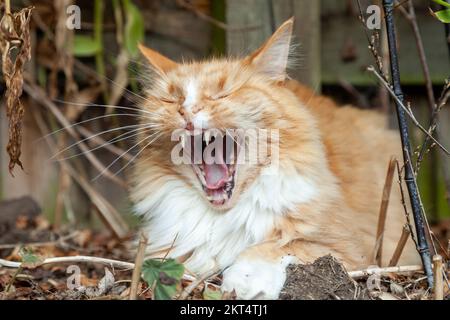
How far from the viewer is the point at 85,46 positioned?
4.70 metres

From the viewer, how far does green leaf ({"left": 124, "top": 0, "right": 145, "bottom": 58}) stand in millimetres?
4531

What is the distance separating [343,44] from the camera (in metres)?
4.76

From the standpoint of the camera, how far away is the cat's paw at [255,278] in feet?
8.44

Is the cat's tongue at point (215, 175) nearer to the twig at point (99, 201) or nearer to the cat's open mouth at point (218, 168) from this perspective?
the cat's open mouth at point (218, 168)

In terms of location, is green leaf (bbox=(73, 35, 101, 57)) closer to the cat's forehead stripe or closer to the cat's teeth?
the cat's forehead stripe

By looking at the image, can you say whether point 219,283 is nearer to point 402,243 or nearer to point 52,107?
point 402,243

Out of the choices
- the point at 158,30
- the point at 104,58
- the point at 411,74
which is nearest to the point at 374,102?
A: the point at 411,74

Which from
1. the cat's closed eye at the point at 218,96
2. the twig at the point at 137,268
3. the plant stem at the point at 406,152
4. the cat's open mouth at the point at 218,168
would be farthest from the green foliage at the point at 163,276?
the plant stem at the point at 406,152

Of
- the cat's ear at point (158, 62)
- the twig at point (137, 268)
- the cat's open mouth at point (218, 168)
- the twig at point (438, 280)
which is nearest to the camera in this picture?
the twig at point (137, 268)

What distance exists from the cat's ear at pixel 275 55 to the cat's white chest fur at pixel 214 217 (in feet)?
1.48

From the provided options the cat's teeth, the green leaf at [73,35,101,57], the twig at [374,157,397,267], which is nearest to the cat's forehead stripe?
the cat's teeth

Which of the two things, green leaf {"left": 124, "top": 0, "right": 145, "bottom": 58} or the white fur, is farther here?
green leaf {"left": 124, "top": 0, "right": 145, "bottom": 58}
